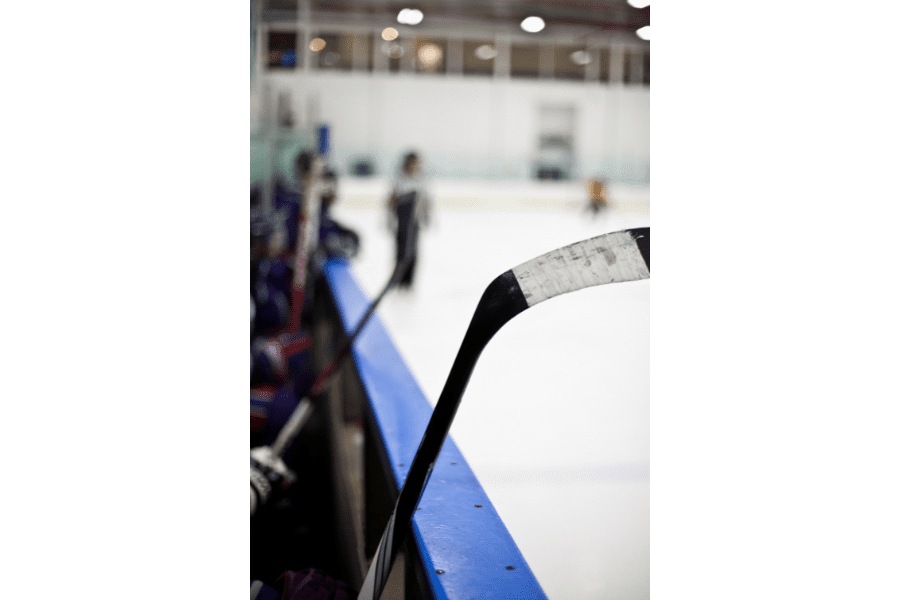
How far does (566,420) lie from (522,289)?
1.06 metres

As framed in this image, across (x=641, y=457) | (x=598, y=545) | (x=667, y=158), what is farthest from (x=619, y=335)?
(x=667, y=158)

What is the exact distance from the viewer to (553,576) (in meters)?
1.15

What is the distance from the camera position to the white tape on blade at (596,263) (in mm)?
706

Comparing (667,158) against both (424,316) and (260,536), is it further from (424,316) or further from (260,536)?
(424,316)

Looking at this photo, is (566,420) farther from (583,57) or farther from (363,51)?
(363,51)

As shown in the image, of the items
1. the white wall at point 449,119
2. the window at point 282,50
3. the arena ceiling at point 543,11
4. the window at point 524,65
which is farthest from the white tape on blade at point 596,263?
the window at point 524,65

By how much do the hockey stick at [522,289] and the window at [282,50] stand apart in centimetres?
366

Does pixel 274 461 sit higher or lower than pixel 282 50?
lower

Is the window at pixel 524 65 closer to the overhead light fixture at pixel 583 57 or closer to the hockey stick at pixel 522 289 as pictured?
the overhead light fixture at pixel 583 57

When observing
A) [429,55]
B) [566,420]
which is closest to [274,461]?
[566,420]

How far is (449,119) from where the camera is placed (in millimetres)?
11078

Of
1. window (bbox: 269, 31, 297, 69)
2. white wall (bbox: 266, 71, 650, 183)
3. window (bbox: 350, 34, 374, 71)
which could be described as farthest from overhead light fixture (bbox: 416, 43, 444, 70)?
window (bbox: 269, 31, 297, 69)

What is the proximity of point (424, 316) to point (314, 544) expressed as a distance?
1.13 meters

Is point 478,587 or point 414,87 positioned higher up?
point 414,87
